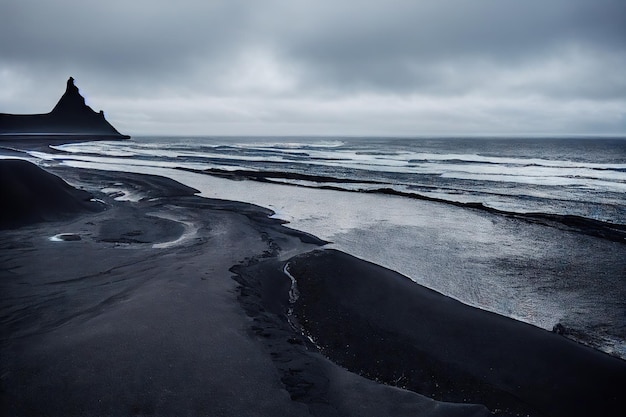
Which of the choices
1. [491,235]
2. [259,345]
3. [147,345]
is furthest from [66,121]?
[259,345]

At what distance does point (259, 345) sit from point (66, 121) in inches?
6944

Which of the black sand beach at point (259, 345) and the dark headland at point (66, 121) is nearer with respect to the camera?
the black sand beach at point (259, 345)

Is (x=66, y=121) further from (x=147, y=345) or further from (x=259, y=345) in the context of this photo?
(x=259, y=345)

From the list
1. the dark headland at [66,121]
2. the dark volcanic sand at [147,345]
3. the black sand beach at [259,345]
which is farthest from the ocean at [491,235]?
the dark headland at [66,121]

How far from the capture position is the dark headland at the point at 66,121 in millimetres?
139875

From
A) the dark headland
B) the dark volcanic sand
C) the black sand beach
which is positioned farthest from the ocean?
the dark headland

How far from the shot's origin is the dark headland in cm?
13988

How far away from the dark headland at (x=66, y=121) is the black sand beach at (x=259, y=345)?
148501 millimetres

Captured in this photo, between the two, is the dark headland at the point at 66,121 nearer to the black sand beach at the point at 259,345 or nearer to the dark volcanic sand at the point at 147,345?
the dark volcanic sand at the point at 147,345

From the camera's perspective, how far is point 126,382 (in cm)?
484

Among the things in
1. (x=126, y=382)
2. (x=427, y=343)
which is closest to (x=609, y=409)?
(x=427, y=343)

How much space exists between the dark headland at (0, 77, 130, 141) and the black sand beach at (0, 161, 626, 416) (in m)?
149

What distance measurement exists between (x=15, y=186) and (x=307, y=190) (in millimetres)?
16246

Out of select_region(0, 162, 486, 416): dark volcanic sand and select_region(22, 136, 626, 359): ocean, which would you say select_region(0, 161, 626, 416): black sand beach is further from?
select_region(22, 136, 626, 359): ocean
